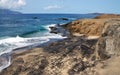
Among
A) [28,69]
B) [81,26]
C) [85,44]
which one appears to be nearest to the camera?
[28,69]

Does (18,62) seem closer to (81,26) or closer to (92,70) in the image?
(92,70)

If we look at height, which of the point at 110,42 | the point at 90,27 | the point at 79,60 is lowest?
the point at 90,27

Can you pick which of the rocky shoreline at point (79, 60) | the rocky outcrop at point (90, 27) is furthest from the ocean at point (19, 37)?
the rocky outcrop at point (90, 27)

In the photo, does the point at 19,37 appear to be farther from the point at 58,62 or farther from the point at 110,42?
the point at 110,42

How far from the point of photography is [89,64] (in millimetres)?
10367

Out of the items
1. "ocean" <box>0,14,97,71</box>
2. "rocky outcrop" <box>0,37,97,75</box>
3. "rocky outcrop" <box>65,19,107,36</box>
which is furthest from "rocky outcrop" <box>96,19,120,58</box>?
"rocky outcrop" <box>65,19,107,36</box>

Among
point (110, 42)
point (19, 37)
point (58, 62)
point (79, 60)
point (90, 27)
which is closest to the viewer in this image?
point (110, 42)

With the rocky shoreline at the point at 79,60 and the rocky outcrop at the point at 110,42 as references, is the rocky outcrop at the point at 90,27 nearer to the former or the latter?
the rocky shoreline at the point at 79,60

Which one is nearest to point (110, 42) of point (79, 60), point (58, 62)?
point (79, 60)

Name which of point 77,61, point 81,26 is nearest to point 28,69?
point 77,61

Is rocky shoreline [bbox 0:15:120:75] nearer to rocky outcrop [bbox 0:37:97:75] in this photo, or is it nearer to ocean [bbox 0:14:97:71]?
rocky outcrop [bbox 0:37:97:75]

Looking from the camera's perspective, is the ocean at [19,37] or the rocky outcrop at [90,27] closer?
the ocean at [19,37]

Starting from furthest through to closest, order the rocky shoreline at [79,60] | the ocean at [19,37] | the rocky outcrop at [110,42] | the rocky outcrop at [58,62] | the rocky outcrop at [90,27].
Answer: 1. the rocky outcrop at [90,27]
2. the ocean at [19,37]
3. the rocky outcrop at [58,62]
4. the rocky outcrop at [110,42]
5. the rocky shoreline at [79,60]

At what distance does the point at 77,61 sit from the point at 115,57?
1.59m
